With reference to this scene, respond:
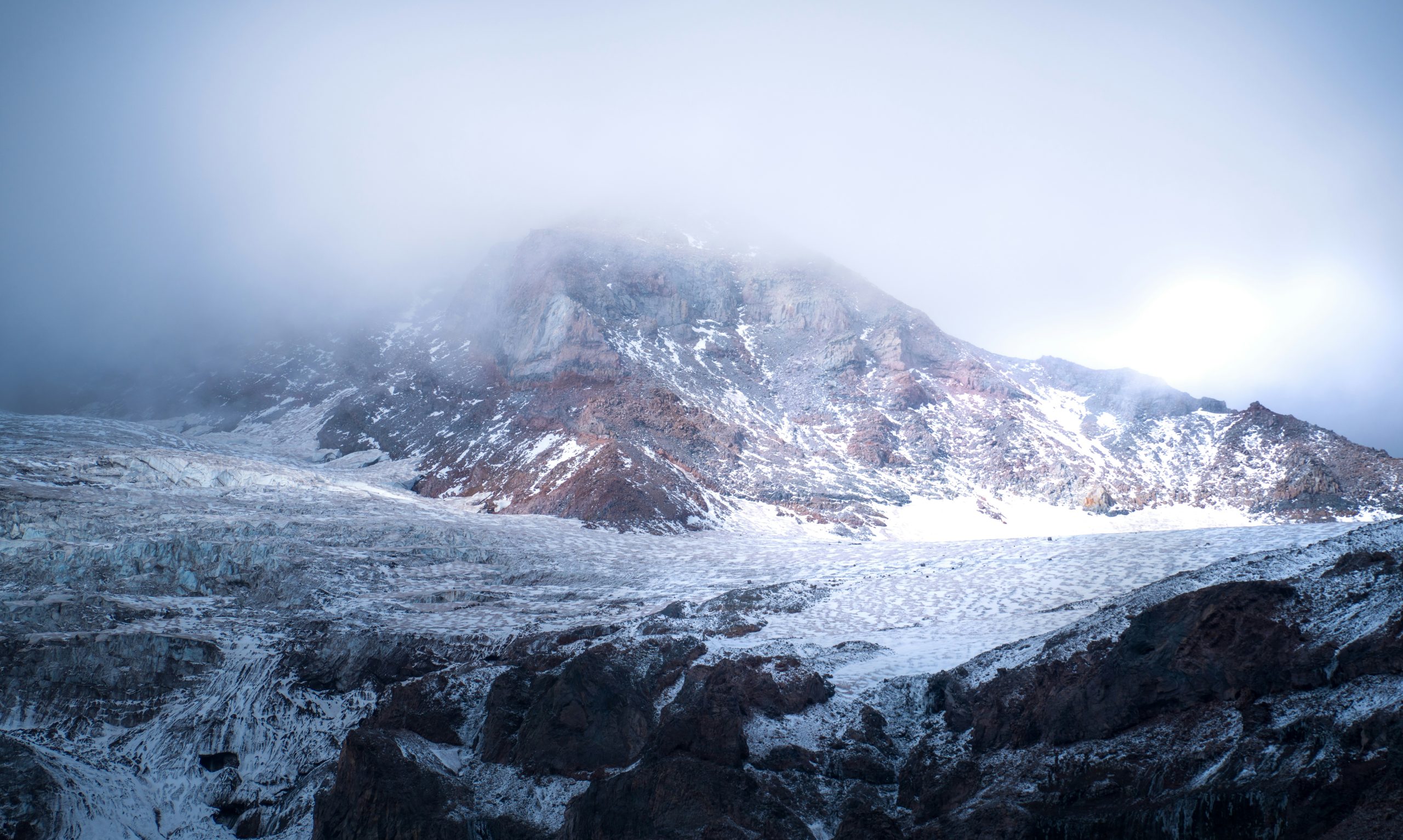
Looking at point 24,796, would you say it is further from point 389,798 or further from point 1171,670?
point 1171,670

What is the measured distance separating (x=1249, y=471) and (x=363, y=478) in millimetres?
82301

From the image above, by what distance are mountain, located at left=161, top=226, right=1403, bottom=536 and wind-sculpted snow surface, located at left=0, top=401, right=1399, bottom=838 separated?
69.9ft

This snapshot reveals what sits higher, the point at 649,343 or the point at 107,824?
the point at 649,343

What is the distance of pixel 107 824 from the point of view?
1302cm

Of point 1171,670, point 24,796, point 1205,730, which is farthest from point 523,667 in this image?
point 1205,730

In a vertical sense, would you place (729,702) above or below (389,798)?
above

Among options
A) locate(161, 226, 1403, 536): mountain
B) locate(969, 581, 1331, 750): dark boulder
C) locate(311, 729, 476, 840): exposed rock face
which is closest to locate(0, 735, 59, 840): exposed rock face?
locate(311, 729, 476, 840): exposed rock face

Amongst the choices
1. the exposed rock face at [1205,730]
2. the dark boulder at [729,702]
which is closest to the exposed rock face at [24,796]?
the dark boulder at [729,702]

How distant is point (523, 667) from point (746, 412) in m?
64.2

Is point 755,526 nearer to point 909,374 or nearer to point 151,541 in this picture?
point 151,541

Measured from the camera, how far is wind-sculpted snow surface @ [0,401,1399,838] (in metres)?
11.1

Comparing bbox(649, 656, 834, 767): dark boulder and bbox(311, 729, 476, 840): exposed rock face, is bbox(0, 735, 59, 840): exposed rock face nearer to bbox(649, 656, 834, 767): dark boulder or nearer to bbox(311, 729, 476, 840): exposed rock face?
bbox(311, 729, 476, 840): exposed rock face

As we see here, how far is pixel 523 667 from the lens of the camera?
16.5 meters

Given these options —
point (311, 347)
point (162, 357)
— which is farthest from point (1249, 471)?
point (162, 357)
